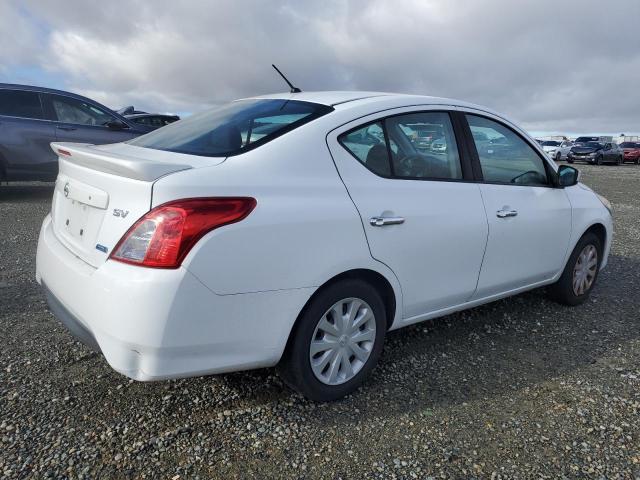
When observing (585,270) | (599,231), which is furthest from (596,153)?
(585,270)

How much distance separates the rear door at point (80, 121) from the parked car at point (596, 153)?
97.8 ft

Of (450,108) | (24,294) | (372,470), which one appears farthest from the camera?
(24,294)

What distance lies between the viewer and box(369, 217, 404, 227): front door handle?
2.48 metres

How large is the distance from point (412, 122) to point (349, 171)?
675 millimetres

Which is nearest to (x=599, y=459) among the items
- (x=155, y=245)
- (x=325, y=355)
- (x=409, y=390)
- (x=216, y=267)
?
(x=409, y=390)

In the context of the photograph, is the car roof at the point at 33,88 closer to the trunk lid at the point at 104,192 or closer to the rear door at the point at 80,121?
the rear door at the point at 80,121

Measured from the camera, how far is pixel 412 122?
291 cm

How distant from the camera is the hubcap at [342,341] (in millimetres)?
2472

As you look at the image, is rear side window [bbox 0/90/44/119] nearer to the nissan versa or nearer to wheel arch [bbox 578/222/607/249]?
the nissan versa

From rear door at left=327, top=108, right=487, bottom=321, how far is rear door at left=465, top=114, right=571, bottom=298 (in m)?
0.15

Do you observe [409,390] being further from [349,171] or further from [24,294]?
[24,294]

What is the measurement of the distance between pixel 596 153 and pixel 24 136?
31.4 m

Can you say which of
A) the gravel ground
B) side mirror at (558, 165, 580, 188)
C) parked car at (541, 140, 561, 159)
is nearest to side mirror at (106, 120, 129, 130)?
the gravel ground

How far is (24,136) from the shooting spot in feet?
25.8
